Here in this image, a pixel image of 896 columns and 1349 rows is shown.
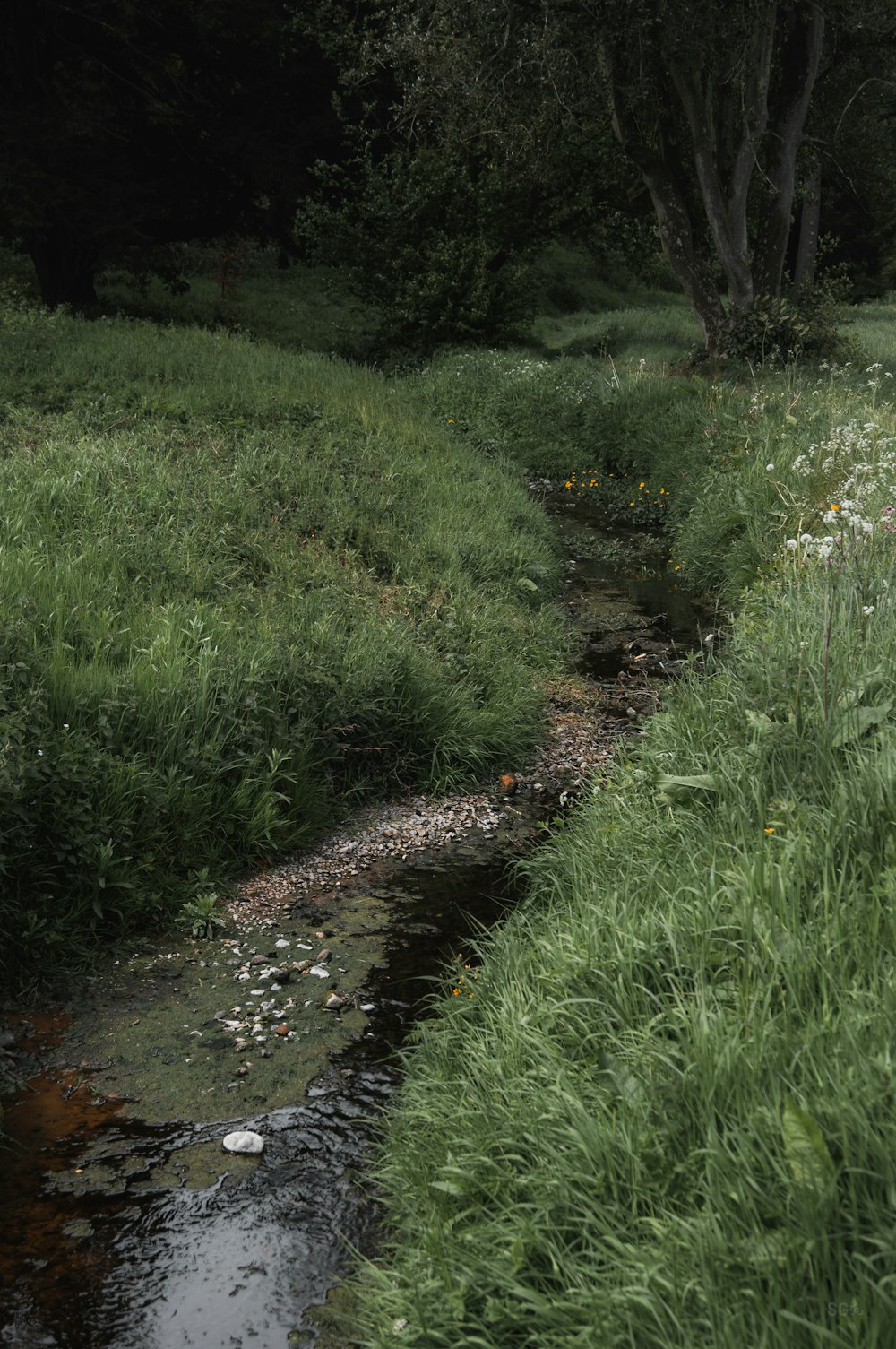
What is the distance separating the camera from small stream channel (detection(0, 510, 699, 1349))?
3014 millimetres

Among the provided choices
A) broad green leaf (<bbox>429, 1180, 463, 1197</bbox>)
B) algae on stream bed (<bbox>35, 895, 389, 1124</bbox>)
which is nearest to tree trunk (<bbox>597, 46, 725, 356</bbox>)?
algae on stream bed (<bbox>35, 895, 389, 1124</bbox>)

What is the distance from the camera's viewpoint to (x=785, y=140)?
16.5m

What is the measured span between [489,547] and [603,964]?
257 inches

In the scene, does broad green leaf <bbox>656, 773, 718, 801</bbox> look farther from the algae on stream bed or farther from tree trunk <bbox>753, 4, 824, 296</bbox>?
tree trunk <bbox>753, 4, 824, 296</bbox>

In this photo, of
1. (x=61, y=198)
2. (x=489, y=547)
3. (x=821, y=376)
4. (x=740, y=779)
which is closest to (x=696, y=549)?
(x=489, y=547)

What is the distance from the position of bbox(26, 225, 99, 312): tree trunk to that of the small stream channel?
19507 mm

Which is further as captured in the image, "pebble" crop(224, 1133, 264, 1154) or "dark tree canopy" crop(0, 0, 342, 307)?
"dark tree canopy" crop(0, 0, 342, 307)

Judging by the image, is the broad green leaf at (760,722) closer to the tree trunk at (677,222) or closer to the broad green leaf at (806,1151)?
the broad green leaf at (806,1151)

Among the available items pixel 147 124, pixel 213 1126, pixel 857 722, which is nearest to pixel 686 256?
pixel 147 124

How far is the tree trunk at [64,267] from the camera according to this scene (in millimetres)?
21328

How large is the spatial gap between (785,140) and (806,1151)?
17.6m

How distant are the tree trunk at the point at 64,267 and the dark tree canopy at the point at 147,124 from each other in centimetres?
3

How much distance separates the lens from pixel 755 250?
17.0m

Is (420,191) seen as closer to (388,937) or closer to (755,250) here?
(755,250)
